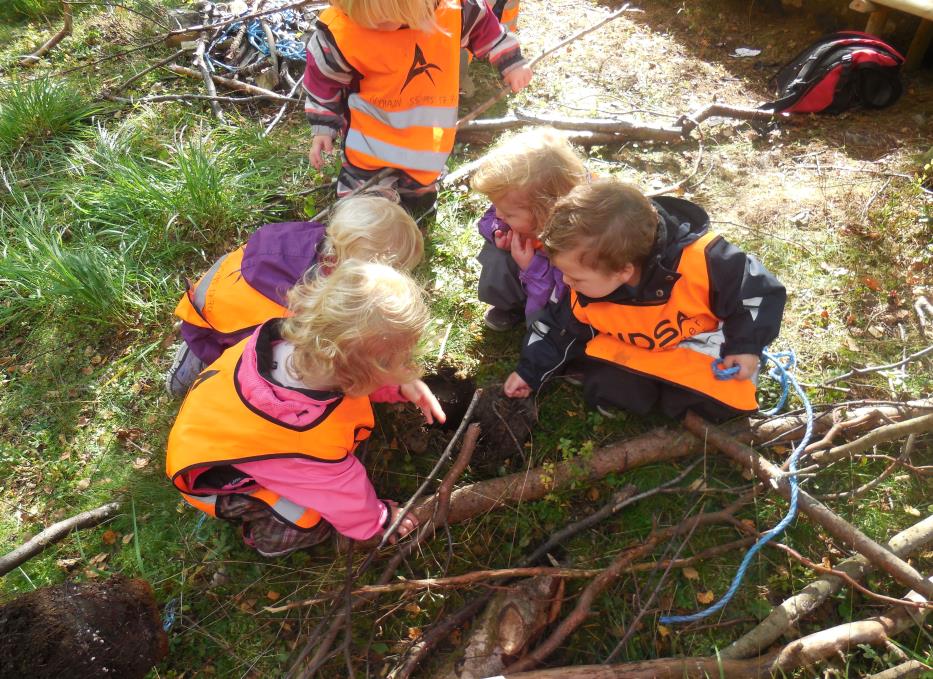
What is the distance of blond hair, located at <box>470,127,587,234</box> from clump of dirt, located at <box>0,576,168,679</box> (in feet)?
7.37

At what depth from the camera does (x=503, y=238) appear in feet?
10.2

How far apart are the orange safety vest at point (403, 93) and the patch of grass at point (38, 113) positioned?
104 inches

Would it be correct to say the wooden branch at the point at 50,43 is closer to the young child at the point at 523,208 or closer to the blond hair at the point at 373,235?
the blond hair at the point at 373,235

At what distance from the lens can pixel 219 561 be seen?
271 cm

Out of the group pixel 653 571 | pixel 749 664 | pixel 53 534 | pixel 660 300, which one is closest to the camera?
pixel 749 664

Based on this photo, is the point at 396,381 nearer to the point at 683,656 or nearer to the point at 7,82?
the point at 683,656

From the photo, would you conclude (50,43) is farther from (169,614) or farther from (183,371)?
(169,614)

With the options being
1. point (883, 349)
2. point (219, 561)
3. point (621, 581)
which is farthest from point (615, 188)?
point (219, 561)

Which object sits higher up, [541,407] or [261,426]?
[261,426]

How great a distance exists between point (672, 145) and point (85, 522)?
4457 millimetres

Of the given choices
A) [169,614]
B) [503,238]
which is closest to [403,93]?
[503,238]

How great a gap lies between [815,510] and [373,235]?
2156 millimetres

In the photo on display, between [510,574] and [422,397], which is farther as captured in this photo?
[422,397]

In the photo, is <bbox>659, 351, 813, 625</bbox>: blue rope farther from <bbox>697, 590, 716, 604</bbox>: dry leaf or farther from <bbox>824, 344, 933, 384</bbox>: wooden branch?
<bbox>824, 344, 933, 384</bbox>: wooden branch
